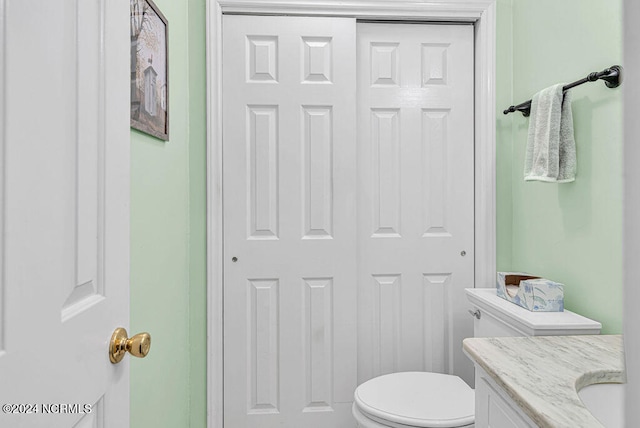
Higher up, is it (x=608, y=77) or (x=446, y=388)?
(x=608, y=77)

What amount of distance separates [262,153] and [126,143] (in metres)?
1.11

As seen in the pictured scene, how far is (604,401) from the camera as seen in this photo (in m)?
0.91

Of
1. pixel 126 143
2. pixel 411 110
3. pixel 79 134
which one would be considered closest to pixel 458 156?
pixel 411 110

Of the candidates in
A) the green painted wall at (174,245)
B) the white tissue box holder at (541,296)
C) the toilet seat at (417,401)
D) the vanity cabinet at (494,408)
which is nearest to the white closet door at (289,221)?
the green painted wall at (174,245)

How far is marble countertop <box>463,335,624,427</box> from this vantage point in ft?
2.43

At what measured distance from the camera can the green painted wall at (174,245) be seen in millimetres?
1236

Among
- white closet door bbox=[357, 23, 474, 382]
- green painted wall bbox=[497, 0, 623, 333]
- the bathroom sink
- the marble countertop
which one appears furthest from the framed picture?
green painted wall bbox=[497, 0, 623, 333]

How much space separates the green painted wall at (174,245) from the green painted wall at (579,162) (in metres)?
1.33

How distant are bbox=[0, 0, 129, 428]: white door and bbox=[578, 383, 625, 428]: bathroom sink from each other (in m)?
0.93

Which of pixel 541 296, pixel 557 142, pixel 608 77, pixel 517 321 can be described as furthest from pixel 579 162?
pixel 517 321

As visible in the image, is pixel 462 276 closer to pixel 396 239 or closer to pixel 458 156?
pixel 396 239

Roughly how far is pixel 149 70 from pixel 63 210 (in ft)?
2.92

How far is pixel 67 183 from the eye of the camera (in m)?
0.58

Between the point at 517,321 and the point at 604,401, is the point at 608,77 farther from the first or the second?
the point at 604,401
